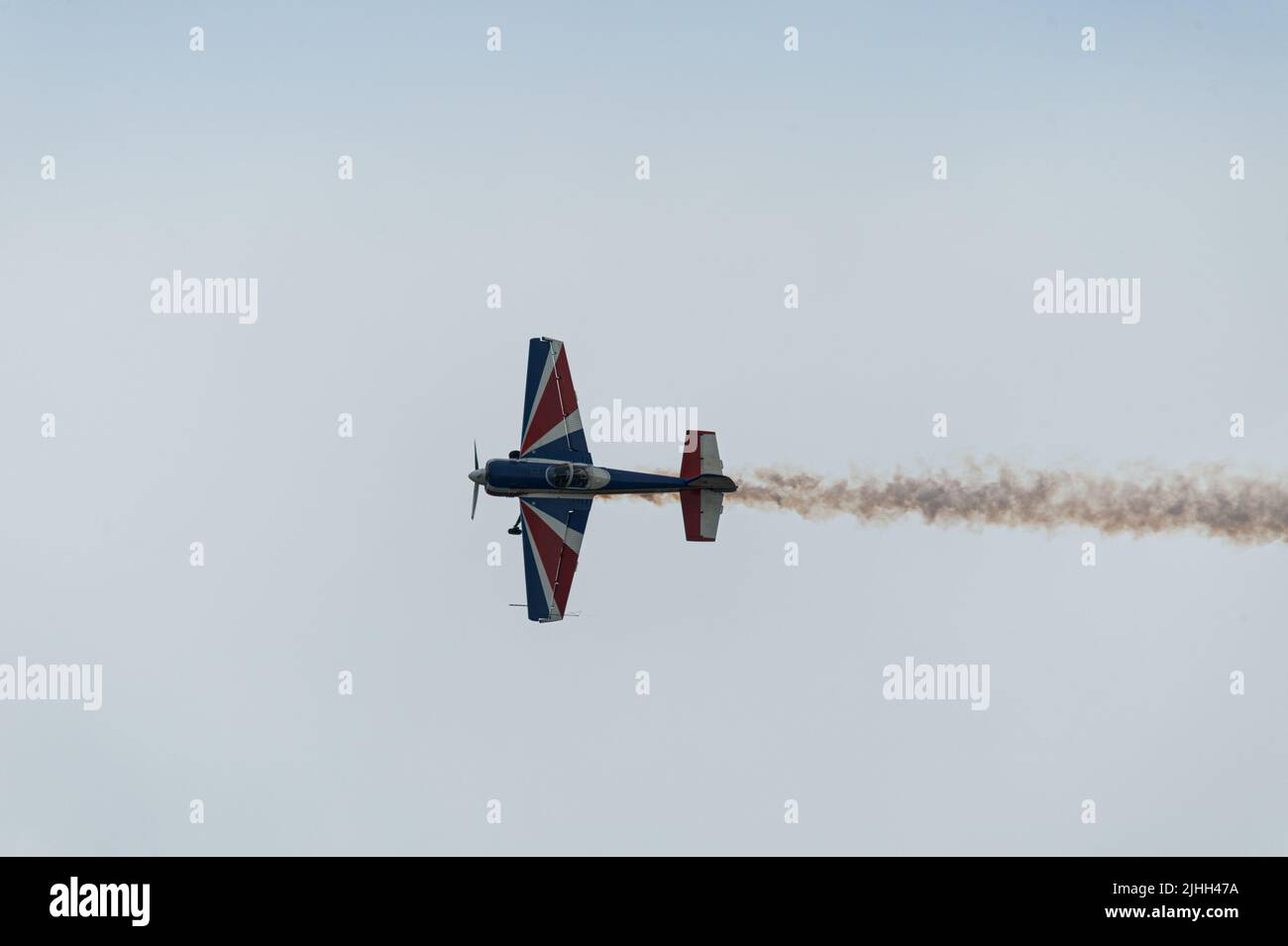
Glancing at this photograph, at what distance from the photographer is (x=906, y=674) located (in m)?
59.2

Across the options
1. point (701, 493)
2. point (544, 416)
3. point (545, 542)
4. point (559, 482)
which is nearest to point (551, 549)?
point (545, 542)

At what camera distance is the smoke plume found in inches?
2271

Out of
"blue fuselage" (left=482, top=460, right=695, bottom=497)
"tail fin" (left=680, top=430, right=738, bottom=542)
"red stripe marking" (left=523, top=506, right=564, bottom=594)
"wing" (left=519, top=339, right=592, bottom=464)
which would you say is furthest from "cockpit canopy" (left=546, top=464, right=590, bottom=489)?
"tail fin" (left=680, top=430, right=738, bottom=542)

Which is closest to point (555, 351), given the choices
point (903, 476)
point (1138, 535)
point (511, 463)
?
point (511, 463)

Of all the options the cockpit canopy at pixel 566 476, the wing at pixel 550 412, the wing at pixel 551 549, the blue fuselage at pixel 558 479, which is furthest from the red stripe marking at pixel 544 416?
the wing at pixel 551 549

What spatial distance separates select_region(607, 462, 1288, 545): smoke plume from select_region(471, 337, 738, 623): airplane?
302 cm

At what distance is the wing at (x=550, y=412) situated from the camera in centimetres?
5638

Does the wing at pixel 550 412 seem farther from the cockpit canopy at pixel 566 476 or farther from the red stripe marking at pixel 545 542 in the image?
the red stripe marking at pixel 545 542

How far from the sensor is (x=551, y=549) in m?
56.2

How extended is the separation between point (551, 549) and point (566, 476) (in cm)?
225

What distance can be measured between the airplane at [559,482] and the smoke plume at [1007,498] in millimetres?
3025

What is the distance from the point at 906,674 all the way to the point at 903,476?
247 inches
